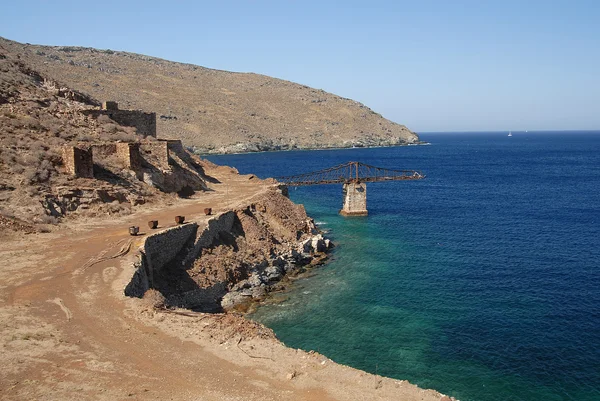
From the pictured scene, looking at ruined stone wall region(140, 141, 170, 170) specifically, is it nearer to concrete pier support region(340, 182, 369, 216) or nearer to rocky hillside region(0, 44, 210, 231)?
rocky hillside region(0, 44, 210, 231)

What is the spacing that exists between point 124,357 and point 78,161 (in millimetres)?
23521

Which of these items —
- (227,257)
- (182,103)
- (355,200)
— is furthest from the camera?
(182,103)

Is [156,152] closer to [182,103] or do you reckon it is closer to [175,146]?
[175,146]

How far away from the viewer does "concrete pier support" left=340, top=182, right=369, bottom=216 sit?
60.1 m

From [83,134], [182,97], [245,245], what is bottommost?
[245,245]

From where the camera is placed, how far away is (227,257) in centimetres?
3238

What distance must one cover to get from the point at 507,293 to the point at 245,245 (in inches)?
727

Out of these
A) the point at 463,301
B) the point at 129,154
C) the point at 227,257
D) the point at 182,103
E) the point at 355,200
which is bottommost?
the point at 463,301

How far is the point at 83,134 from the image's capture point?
4053 centimetres

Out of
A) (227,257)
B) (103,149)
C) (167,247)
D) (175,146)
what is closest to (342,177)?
(175,146)

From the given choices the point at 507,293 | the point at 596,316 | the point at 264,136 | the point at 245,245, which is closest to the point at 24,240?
the point at 245,245

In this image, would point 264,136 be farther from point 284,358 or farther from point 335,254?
point 284,358

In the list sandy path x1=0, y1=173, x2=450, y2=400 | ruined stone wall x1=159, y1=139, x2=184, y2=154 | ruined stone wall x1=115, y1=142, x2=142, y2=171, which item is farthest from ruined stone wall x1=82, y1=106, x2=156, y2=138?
sandy path x1=0, y1=173, x2=450, y2=400

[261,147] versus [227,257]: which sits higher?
[261,147]
